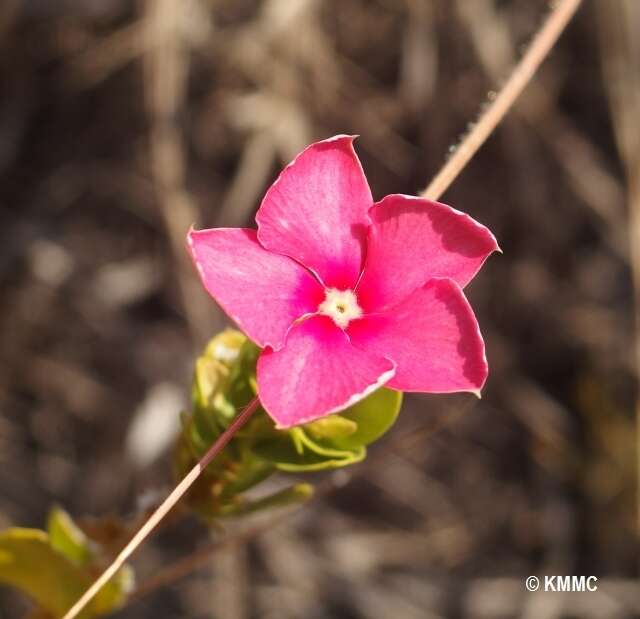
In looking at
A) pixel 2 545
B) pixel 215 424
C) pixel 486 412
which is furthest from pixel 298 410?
pixel 486 412

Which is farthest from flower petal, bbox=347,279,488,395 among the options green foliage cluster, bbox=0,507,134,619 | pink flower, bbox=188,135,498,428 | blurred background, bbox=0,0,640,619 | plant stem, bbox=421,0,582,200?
blurred background, bbox=0,0,640,619

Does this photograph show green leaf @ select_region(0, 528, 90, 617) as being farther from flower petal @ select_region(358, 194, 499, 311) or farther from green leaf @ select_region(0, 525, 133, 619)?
flower petal @ select_region(358, 194, 499, 311)

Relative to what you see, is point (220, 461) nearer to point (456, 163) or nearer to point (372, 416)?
point (372, 416)

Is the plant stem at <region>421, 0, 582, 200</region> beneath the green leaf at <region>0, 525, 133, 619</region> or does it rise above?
above

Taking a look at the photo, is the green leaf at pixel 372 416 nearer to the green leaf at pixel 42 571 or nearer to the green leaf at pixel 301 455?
the green leaf at pixel 301 455

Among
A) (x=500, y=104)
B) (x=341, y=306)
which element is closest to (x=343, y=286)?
(x=341, y=306)
